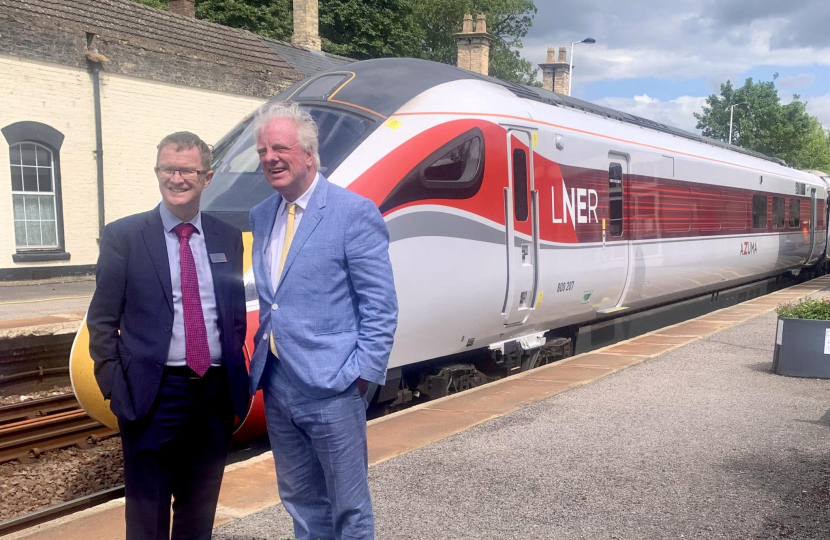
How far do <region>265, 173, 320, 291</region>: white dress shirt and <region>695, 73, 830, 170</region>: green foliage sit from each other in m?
68.6

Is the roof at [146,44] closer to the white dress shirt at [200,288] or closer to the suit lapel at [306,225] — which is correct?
the white dress shirt at [200,288]

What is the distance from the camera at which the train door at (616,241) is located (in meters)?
9.47

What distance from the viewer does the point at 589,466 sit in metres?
5.14

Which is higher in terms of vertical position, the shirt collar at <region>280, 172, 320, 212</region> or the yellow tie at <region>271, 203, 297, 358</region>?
the shirt collar at <region>280, 172, 320, 212</region>

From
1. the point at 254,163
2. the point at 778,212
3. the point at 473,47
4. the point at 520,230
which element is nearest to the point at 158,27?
the point at 778,212

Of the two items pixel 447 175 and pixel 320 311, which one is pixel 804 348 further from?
pixel 320 311

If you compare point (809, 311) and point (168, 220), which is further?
point (809, 311)

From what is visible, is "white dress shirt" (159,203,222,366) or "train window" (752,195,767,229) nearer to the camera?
"white dress shirt" (159,203,222,366)

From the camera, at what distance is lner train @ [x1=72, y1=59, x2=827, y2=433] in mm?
6258

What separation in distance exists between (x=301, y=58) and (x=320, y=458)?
2358 centimetres

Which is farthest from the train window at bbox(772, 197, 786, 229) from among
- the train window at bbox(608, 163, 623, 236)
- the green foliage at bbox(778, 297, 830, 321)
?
the green foliage at bbox(778, 297, 830, 321)

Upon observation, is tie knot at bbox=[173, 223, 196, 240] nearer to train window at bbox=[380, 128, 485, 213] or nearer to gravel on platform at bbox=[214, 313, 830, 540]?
gravel on platform at bbox=[214, 313, 830, 540]

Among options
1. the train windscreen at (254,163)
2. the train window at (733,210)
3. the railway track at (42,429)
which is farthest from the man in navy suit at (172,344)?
the train window at (733,210)

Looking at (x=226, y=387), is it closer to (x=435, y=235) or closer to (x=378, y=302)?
(x=378, y=302)
